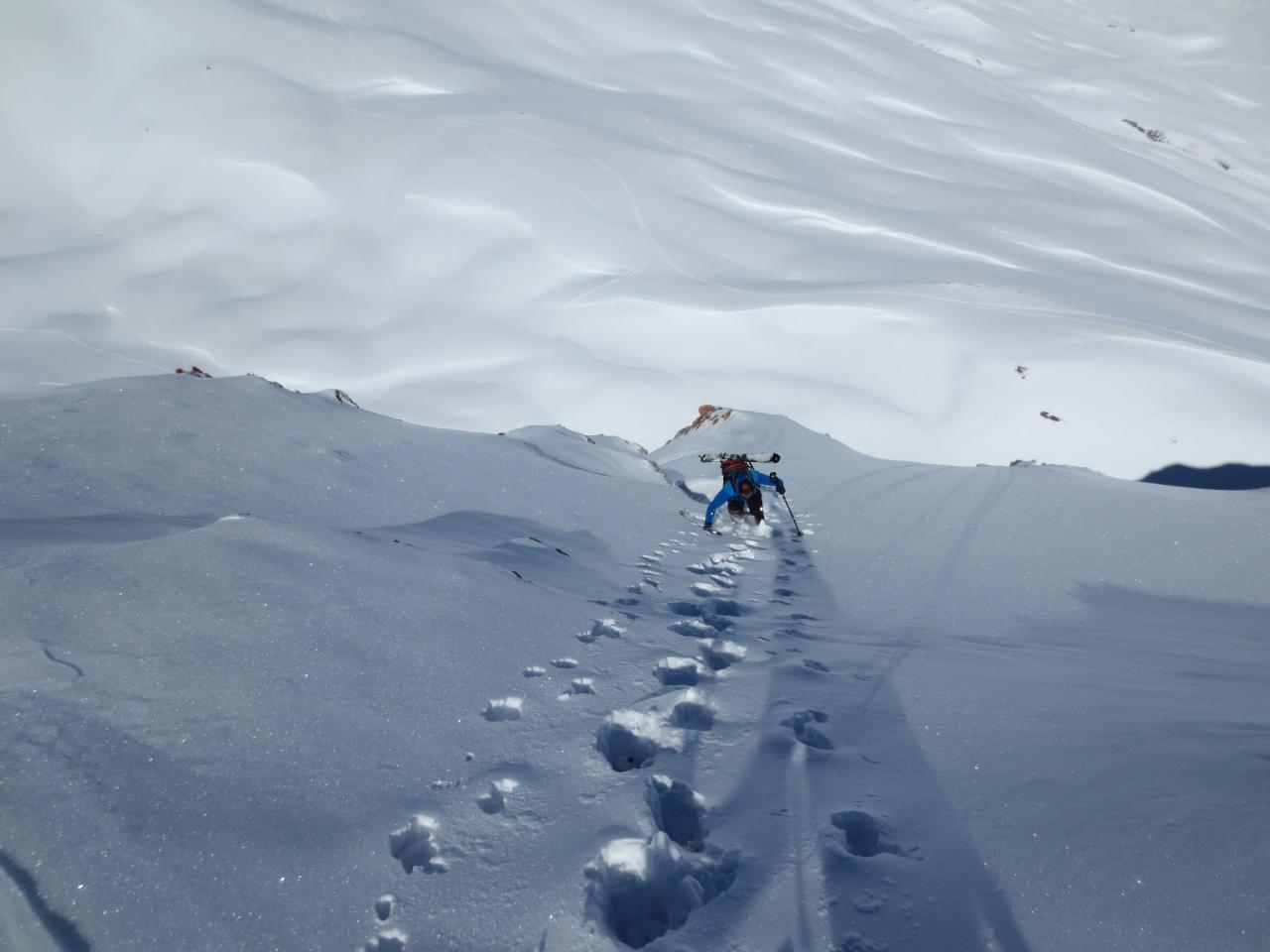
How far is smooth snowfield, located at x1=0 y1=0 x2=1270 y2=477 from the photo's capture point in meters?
7.35

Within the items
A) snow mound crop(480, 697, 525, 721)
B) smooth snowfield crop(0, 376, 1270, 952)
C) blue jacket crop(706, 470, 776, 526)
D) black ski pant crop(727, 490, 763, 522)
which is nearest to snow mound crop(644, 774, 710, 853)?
smooth snowfield crop(0, 376, 1270, 952)

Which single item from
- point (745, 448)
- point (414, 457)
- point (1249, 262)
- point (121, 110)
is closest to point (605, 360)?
point (745, 448)

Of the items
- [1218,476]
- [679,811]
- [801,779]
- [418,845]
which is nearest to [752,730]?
[801,779]

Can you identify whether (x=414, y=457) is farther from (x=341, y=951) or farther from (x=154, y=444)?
(x=341, y=951)

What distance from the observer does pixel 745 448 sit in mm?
6113

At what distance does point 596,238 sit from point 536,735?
9.08 meters

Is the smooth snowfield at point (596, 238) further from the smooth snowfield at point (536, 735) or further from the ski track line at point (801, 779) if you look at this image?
the ski track line at point (801, 779)

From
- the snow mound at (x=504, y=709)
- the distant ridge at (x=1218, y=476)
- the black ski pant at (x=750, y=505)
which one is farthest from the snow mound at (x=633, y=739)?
the distant ridge at (x=1218, y=476)

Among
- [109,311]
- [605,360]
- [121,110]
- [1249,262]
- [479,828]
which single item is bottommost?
[109,311]

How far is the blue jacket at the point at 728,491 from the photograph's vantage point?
4078 mm

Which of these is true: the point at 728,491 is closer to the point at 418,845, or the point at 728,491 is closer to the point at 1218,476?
the point at 418,845

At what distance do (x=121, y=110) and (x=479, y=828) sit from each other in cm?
1374

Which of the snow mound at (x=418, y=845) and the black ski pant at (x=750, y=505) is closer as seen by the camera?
the snow mound at (x=418, y=845)

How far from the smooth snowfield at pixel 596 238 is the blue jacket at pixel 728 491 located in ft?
10.4
